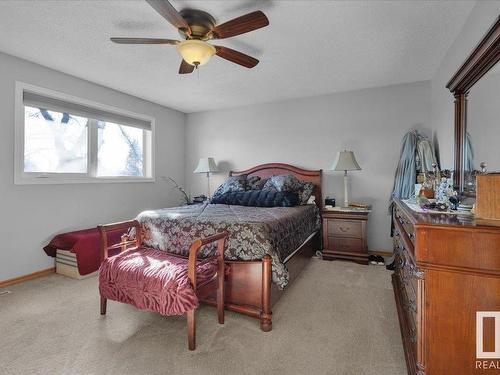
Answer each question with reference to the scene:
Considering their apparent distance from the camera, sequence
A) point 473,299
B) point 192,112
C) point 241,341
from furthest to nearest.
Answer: point 192,112
point 241,341
point 473,299

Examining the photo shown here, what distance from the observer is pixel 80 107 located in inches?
136

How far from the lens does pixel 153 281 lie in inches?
69.6

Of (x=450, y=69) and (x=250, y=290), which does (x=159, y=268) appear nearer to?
(x=250, y=290)

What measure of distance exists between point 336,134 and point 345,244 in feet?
5.55

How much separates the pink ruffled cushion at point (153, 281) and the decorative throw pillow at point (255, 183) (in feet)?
7.09

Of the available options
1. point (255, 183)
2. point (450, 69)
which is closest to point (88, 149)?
point (255, 183)

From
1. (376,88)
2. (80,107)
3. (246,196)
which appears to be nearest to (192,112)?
(80,107)

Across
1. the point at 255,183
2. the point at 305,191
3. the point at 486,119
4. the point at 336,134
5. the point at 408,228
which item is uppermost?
the point at 336,134

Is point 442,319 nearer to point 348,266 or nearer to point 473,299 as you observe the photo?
point 473,299

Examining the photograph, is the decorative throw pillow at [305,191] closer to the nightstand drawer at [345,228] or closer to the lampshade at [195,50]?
the nightstand drawer at [345,228]

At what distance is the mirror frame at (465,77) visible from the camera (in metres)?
1.52

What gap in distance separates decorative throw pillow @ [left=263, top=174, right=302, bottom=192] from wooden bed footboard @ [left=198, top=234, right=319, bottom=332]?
180 cm

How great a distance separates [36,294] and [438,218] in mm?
3436

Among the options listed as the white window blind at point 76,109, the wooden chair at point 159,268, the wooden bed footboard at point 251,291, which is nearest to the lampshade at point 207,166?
the white window blind at point 76,109
